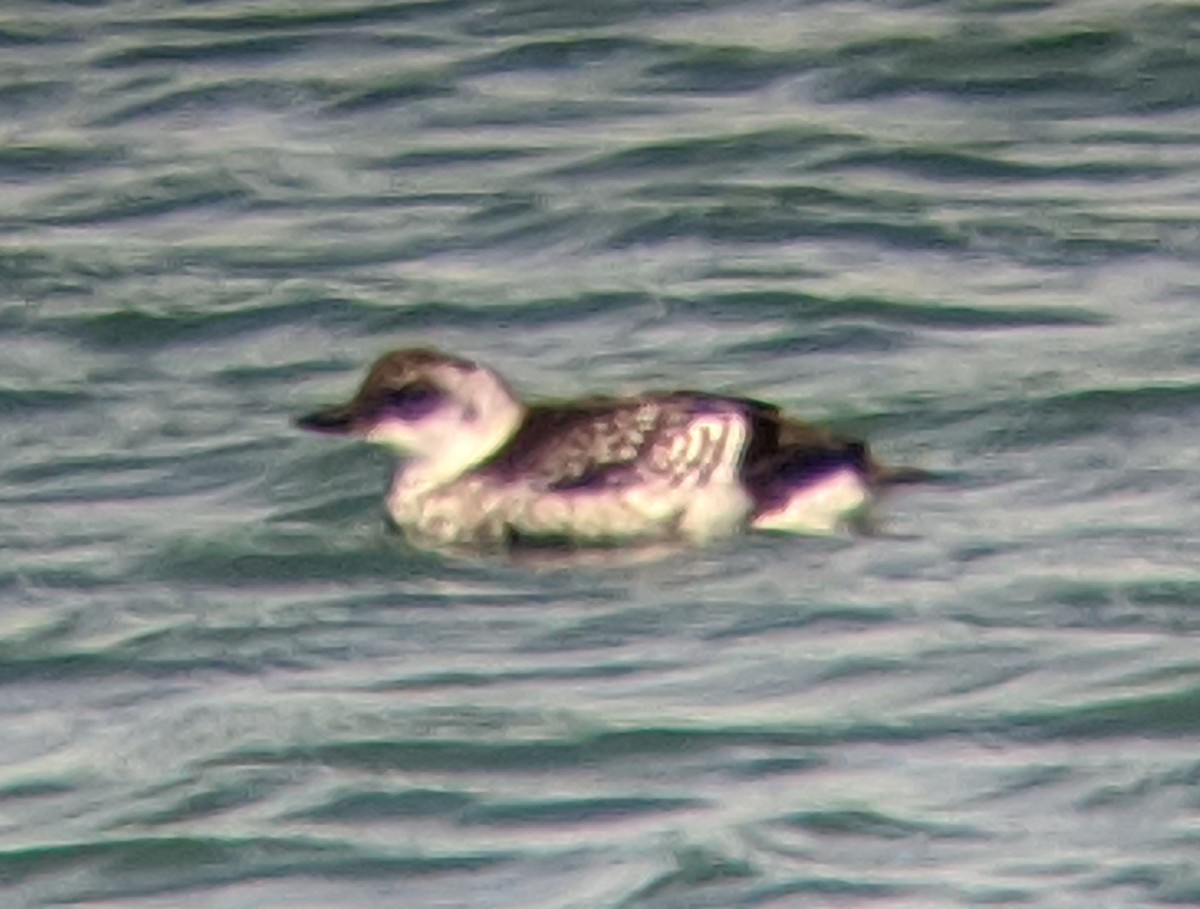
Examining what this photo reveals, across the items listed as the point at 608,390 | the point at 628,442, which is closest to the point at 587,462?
the point at 628,442

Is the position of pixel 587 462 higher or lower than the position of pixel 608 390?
lower

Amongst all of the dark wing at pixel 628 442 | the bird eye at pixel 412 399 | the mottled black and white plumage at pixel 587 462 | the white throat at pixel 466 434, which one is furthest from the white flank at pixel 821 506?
the bird eye at pixel 412 399

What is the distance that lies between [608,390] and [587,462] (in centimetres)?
128

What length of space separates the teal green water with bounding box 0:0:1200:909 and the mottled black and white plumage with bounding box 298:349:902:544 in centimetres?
12

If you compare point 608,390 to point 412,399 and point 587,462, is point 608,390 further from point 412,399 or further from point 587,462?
point 587,462

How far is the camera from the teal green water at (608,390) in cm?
910

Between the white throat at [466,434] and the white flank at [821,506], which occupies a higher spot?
the white throat at [466,434]

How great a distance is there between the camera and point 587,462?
10695 millimetres

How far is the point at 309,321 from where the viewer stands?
41.8 feet

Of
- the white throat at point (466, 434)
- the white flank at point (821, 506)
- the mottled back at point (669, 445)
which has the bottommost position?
the white flank at point (821, 506)

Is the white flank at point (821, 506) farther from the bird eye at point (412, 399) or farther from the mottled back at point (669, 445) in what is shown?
the bird eye at point (412, 399)

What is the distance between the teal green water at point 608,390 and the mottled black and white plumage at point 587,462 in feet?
0.40

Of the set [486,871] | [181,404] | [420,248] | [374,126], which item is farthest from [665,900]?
[374,126]

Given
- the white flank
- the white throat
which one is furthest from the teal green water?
the white throat
